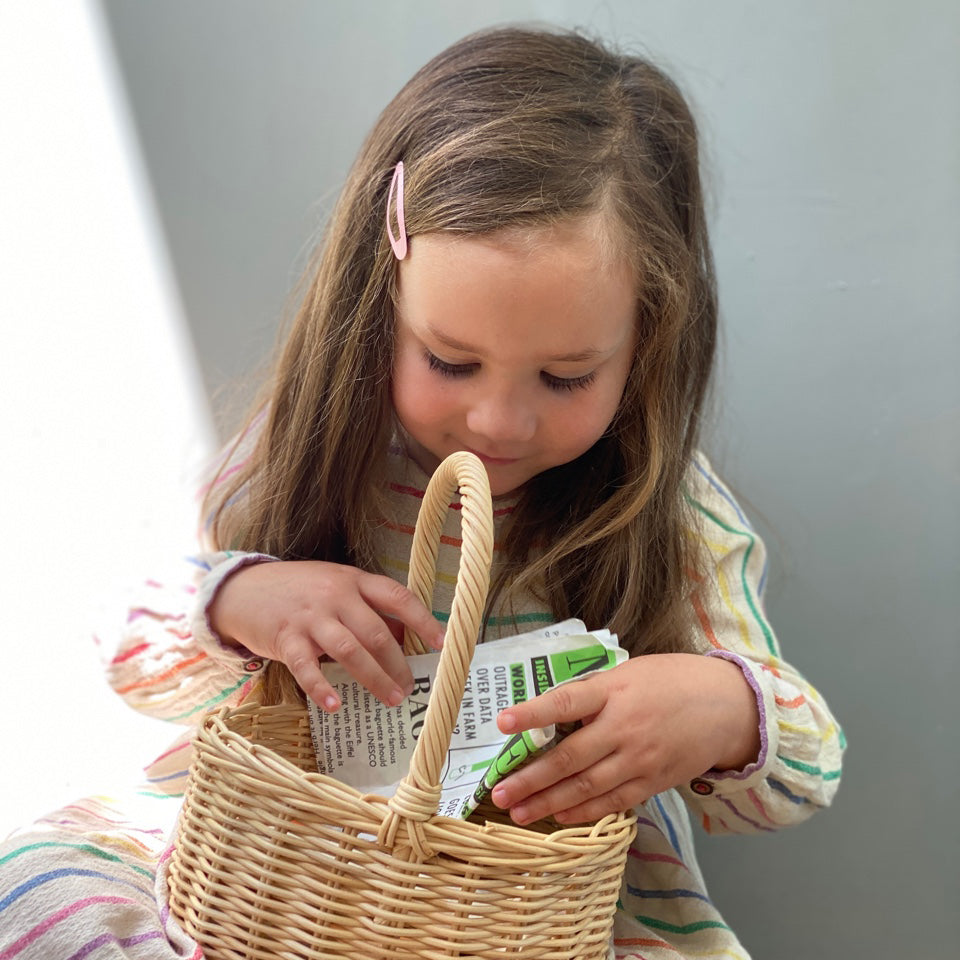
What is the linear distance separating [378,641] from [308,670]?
0.05 meters

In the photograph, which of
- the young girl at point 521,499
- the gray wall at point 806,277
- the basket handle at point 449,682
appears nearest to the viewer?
the basket handle at point 449,682

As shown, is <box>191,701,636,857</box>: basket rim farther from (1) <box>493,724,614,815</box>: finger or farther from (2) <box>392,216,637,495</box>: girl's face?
(2) <box>392,216,637,495</box>: girl's face

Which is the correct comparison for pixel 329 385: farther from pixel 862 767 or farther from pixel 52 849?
pixel 862 767

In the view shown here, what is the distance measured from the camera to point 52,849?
0.62m

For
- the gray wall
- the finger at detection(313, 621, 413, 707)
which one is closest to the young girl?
the finger at detection(313, 621, 413, 707)

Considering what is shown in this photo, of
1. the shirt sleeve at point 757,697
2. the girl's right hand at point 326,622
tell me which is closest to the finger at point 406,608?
the girl's right hand at point 326,622

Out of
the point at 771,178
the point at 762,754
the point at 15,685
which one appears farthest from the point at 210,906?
the point at 771,178

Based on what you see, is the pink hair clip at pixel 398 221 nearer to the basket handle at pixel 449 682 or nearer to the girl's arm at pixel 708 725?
the basket handle at pixel 449 682

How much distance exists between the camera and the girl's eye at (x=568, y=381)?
0.73 meters

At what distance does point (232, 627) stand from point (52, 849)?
20cm

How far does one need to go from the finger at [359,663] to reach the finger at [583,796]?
11 cm

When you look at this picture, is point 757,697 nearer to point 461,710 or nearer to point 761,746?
point 761,746

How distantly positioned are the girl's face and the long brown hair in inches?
0.7

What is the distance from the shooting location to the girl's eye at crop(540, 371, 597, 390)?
2.40ft
